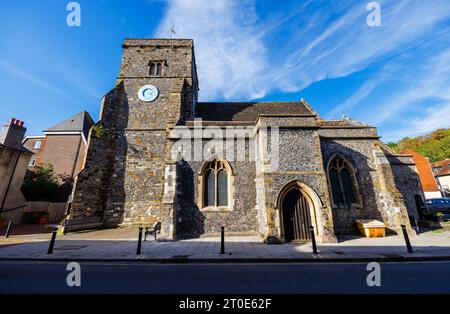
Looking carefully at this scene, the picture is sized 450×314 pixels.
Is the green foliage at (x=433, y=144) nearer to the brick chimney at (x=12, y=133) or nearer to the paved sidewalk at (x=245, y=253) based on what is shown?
the paved sidewalk at (x=245, y=253)

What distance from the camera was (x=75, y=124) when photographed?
27078mm

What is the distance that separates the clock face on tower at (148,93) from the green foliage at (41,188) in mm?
14264

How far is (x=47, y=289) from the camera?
400 cm

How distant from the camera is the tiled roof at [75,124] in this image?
86.8 feet

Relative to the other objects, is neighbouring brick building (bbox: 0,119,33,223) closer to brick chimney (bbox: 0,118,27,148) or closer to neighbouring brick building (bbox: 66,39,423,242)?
brick chimney (bbox: 0,118,27,148)

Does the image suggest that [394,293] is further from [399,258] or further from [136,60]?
[136,60]

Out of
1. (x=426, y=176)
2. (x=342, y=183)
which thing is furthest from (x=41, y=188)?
(x=426, y=176)

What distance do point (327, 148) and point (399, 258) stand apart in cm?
704

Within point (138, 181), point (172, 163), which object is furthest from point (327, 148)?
point (138, 181)

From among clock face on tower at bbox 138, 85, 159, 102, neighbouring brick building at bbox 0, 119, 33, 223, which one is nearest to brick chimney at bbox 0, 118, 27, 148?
neighbouring brick building at bbox 0, 119, 33, 223

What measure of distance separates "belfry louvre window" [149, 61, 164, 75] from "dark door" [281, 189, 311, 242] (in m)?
15.8

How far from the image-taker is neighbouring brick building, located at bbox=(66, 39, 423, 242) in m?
9.82

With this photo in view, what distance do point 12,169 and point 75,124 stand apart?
14386 millimetres

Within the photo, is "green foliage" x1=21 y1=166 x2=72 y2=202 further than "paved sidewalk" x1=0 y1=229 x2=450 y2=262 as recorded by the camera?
Yes
